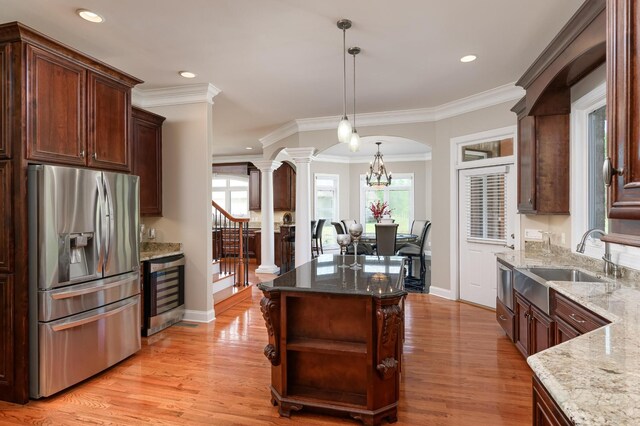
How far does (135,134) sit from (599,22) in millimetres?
4087

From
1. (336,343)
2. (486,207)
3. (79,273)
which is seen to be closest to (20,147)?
(79,273)

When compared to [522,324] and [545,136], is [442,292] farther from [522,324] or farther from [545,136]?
[545,136]

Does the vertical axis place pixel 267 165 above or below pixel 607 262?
above

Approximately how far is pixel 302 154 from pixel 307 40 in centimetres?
274

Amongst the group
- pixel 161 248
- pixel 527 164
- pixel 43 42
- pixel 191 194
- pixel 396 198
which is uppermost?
pixel 43 42

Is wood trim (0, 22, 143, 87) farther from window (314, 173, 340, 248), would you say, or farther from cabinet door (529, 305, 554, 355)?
window (314, 173, 340, 248)

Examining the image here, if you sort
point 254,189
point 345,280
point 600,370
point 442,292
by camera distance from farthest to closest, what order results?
point 254,189 < point 442,292 < point 345,280 < point 600,370

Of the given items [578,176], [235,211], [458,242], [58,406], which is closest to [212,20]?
[58,406]

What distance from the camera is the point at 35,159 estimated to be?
245 centimetres

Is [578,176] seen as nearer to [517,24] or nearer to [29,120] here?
[517,24]

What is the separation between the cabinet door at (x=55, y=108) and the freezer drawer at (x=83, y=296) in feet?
3.08

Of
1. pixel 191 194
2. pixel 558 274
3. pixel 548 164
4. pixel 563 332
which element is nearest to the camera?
pixel 563 332

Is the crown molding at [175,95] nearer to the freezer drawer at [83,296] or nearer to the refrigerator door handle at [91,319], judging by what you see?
the freezer drawer at [83,296]

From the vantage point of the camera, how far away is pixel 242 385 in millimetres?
2719
